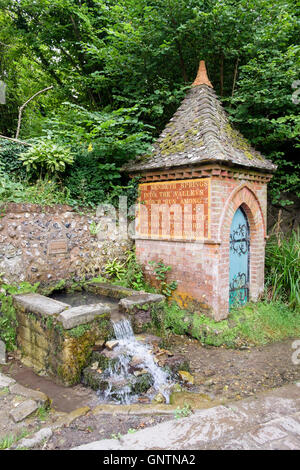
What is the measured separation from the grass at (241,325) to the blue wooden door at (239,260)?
0.34 metres

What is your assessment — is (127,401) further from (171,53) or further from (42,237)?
(171,53)

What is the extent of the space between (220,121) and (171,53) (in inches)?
109

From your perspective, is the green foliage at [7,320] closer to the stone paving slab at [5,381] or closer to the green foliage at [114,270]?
the stone paving slab at [5,381]

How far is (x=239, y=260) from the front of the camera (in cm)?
719

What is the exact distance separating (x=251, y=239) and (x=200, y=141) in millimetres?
2605

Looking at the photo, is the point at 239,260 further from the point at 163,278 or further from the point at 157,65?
the point at 157,65

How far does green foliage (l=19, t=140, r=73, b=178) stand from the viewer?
6645mm

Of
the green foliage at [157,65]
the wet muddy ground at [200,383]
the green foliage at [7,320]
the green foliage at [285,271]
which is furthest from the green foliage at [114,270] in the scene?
the green foliage at [285,271]

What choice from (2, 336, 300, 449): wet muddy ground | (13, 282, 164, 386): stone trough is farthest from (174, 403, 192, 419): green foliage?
(13, 282, 164, 386): stone trough

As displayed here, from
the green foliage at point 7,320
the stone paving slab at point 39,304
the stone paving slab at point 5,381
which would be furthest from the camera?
the green foliage at point 7,320

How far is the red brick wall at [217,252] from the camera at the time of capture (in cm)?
623

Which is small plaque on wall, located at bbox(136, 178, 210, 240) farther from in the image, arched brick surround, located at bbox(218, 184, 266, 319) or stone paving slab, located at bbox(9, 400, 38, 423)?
stone paving slab, located at bbox(9, 400, 38, 423)

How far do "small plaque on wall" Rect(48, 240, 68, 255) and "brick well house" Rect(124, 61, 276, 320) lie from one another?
6.02ft
